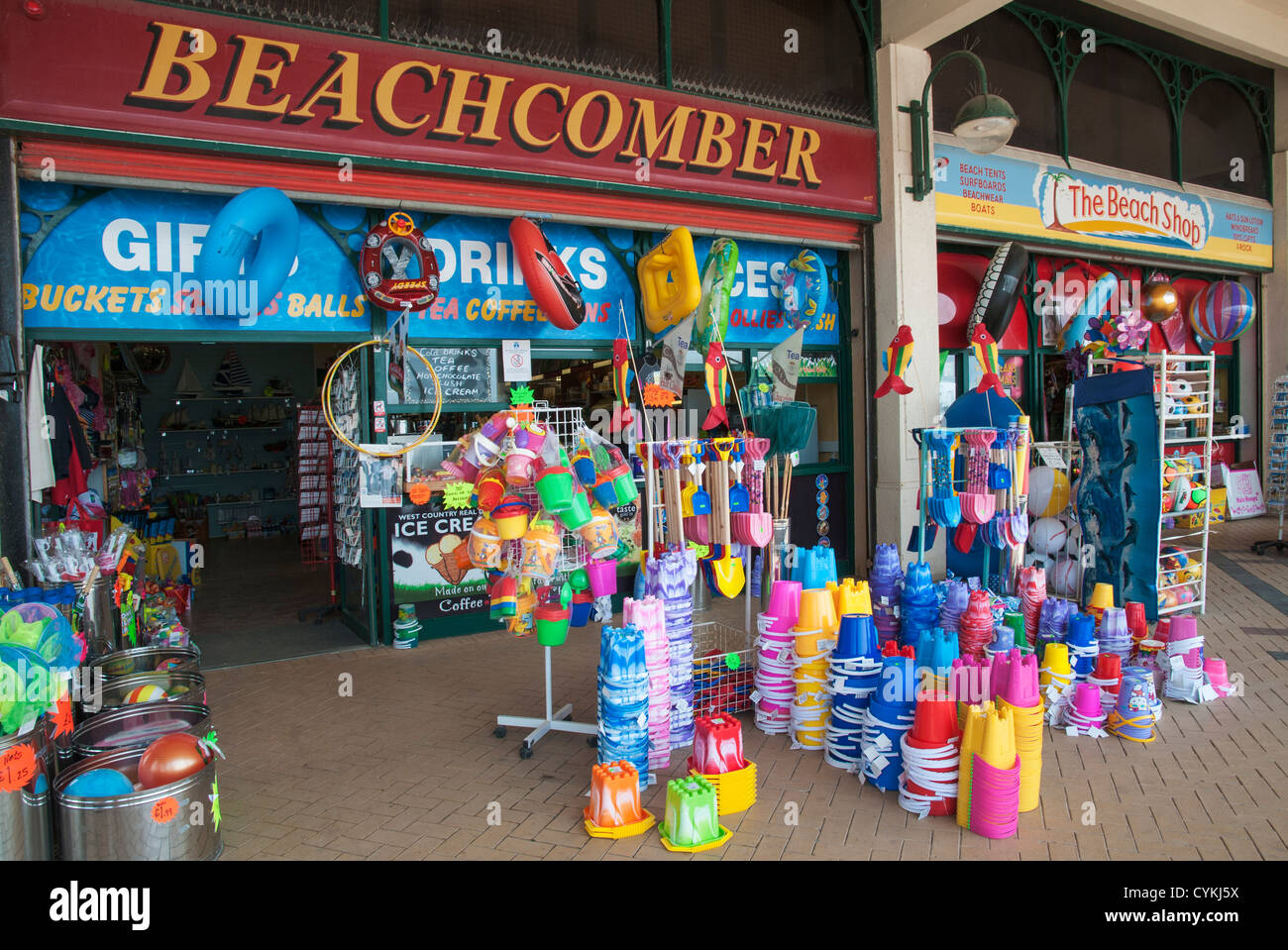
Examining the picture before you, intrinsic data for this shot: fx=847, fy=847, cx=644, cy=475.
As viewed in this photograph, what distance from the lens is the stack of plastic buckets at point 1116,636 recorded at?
5.09m

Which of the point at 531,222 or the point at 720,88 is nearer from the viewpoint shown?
the point at 531,222

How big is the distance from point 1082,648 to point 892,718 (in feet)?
5.58

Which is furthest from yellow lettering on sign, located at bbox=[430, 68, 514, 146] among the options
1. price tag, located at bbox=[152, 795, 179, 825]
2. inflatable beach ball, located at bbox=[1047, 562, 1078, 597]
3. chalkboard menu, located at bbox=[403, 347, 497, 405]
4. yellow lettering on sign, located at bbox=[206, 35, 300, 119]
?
inflatable beach ball, located at bbox=[1047, 562, 1078, 597]

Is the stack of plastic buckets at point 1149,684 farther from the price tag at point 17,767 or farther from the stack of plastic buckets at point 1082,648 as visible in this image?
the price tag at point 17,767

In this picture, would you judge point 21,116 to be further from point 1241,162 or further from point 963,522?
point 1241,162

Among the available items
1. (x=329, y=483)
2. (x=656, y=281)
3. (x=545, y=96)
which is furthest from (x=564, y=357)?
(x=329, y=483)

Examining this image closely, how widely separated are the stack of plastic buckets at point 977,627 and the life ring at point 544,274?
3.58m

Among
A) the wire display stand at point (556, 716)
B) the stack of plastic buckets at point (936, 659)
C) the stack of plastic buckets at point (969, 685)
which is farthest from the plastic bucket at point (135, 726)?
the stack of plastic buckets at point (969, 685)

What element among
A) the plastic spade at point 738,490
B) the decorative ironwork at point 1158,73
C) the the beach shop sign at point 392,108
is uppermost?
the decorative ironwork at point 1158,73

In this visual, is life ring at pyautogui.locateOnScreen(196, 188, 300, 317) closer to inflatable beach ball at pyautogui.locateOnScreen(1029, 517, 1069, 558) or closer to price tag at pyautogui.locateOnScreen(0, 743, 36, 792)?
price tag at pyautogui.locateOnScreen(0, 743, 36, 792)

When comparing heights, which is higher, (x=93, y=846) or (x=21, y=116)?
(x=21, y=116)

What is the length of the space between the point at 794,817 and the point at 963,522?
2.99 m

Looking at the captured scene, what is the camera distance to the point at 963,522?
595 centimetres

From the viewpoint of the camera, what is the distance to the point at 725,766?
148 inches
